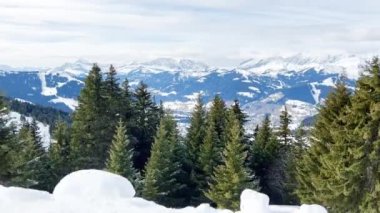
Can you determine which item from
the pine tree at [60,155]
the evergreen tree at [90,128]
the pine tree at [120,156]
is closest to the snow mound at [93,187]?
the pine tree at [120,156]

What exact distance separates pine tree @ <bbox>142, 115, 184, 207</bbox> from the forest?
0.27 ft

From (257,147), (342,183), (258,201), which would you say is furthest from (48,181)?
(258,201)

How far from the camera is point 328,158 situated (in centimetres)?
3231

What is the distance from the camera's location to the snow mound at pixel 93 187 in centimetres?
1467

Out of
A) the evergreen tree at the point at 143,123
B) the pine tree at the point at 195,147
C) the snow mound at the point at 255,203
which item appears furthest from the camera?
the evergreen tree at the point at 143,123

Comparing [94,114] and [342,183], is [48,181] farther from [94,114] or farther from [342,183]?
[342,183]

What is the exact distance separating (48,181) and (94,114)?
6.79m

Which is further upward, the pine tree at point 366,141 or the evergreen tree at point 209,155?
the pine tree at point 366,141

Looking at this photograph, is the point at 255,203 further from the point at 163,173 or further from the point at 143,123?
the point at 143,123

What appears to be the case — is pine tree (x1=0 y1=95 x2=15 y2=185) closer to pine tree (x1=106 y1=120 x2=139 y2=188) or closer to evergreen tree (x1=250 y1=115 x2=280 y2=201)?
pine tree (x1=106 y1=120 x2=139 y2=188)

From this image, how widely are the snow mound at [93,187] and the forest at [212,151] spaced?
60.2ft

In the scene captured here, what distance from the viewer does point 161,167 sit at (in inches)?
1683

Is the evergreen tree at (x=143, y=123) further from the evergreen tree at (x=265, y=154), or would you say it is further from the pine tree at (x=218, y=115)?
the evergreen tree at (x=265, y=154)

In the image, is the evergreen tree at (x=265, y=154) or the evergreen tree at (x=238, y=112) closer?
the evergreen tree at (x=265, y=154)
